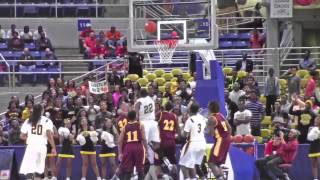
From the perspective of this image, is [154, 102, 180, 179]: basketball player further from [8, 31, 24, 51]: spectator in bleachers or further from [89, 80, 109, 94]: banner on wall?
[8, 31, 24, 51]: spectator in bleachers

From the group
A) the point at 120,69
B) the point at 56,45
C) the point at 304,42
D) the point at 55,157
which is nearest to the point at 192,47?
the point at 55,157

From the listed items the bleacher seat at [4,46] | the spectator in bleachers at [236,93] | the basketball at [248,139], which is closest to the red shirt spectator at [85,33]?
the bleacher seat at [4,46]

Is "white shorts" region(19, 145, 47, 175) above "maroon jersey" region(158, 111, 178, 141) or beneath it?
beneath

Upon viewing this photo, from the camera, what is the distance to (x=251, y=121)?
1185 inches

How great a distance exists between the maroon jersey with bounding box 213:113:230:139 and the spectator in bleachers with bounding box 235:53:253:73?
9.82m

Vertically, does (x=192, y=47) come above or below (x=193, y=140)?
above

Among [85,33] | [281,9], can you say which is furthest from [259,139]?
[85,33]

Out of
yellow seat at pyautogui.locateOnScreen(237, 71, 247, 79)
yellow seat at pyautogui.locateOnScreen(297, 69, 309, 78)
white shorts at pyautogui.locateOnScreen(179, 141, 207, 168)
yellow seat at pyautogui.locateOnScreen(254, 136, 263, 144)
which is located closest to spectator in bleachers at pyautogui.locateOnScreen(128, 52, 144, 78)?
yellow seat at pyautogui.locateOnScreen(237, 71, 247, 79)

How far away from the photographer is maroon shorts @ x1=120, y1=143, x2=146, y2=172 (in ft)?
80.4

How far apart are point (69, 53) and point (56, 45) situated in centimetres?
89

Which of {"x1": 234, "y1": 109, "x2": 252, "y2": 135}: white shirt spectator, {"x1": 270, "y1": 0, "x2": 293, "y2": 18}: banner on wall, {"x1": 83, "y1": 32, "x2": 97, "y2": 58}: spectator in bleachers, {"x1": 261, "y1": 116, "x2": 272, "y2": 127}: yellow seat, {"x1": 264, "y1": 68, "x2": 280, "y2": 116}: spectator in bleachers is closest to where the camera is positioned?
{"x1": 234, "y1": 109, "x2": 252, "y2": 135}: white shirt spectator

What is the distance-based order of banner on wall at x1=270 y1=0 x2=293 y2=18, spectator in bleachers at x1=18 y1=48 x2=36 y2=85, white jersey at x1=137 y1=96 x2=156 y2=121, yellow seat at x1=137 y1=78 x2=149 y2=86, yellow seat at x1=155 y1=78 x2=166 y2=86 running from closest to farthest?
white jersey at x1=137 y1=96 x2=156 y2=121
yellow seat at x1=137 y1=78 x2=149 y2=86
yellow seat at x1=155 y1=78 x2=166 y2=86
banner on wall at x1=270 y1=0 x2=293 y2=18
spectator in bleachers at x1=18 y1=48 x2=36 y2=85

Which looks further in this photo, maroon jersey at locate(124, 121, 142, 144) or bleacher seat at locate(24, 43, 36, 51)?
bleacher seat at locate(24, 43, 36, 51)

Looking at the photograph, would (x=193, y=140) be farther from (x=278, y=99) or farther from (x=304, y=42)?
(x=304, y=42)
